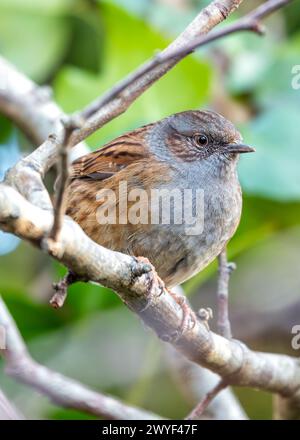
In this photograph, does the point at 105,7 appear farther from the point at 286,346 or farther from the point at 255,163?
the point at 286,346

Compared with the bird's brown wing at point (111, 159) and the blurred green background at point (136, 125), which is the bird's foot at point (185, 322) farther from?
the blurred green background at point (136, 125)

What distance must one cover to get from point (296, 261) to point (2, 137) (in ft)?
6.29

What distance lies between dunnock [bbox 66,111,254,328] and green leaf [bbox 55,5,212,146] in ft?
2.93

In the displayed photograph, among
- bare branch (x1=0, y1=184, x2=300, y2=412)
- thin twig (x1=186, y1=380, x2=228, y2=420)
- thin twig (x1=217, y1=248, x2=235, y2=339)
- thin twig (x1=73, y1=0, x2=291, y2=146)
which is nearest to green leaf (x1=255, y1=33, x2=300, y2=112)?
thin twig (x1=217, y1=248, x2=235, y2=339)

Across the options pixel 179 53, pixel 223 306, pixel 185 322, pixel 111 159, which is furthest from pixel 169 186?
pixel 179 53

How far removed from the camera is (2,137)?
5078mm

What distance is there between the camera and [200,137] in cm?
379

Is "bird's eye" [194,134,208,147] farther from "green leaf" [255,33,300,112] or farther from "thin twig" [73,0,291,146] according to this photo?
"thin twig" [73,0,291,146]

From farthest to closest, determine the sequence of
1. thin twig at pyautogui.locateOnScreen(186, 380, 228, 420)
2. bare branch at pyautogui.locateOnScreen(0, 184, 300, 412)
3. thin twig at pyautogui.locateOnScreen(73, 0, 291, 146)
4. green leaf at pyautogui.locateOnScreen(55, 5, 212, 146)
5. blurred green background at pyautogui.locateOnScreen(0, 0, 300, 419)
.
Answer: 1. green leaf at pyautogui.locateOnScreen(55, 5, 212, 146)
2. blurred green background at pyautogui.locateOnScreen(0, 0, 300, 419)
3. thin twig at pyautogui.locateOnScreen(186, 380, 228, 420)
4. bare branch at pyautogui.locateOnScreen(0, 184, 300, 412)
5. thin twig at pyautogui.locateOnScreen(73, 0, 291, 146)

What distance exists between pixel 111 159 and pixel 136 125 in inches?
45.2

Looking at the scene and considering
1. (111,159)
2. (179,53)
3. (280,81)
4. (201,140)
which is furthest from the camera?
(280,81)

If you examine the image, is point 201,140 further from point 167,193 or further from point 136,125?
point 136,125

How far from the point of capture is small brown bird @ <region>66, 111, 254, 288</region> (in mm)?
3260
